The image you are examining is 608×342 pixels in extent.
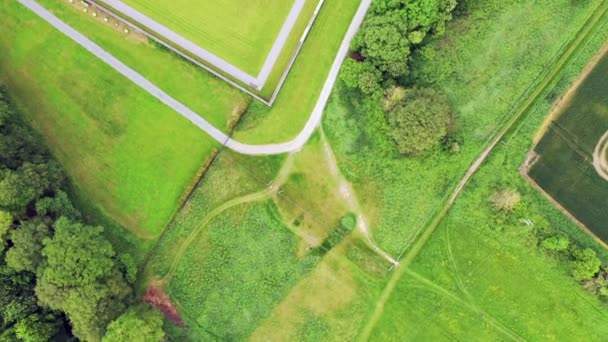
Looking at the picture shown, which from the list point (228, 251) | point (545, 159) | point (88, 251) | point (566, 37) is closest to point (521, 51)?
point (566, 37)

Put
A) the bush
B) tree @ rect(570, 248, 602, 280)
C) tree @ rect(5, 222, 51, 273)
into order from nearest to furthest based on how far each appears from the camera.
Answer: tree @ rect(5, 222, 51, 273) < tree @ rect(570, 248, 602, 280) < the bush

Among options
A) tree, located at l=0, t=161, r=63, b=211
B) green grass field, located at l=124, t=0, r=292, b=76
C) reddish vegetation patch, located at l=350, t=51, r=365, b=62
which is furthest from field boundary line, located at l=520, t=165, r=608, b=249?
tree, located at l=0, t=161, r=63, b=211

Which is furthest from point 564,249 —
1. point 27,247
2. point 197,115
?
point 27,247

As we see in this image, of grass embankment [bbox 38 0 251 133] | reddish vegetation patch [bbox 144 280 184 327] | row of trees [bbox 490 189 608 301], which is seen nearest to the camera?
row of trees [bbox 490 189 608 301]

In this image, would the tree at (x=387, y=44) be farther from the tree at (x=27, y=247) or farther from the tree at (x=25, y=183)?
the tree at (x=27, y=247)

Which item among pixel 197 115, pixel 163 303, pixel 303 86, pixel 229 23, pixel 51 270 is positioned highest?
pixel 229 23

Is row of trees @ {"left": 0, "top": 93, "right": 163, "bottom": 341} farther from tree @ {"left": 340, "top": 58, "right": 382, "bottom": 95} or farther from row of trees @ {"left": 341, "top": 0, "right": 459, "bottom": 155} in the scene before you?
row of trees @ {"left": 341, "top": 0, "right": 459, "bottom": 155}

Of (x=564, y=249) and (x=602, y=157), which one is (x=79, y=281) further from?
(x=602, y=157)
